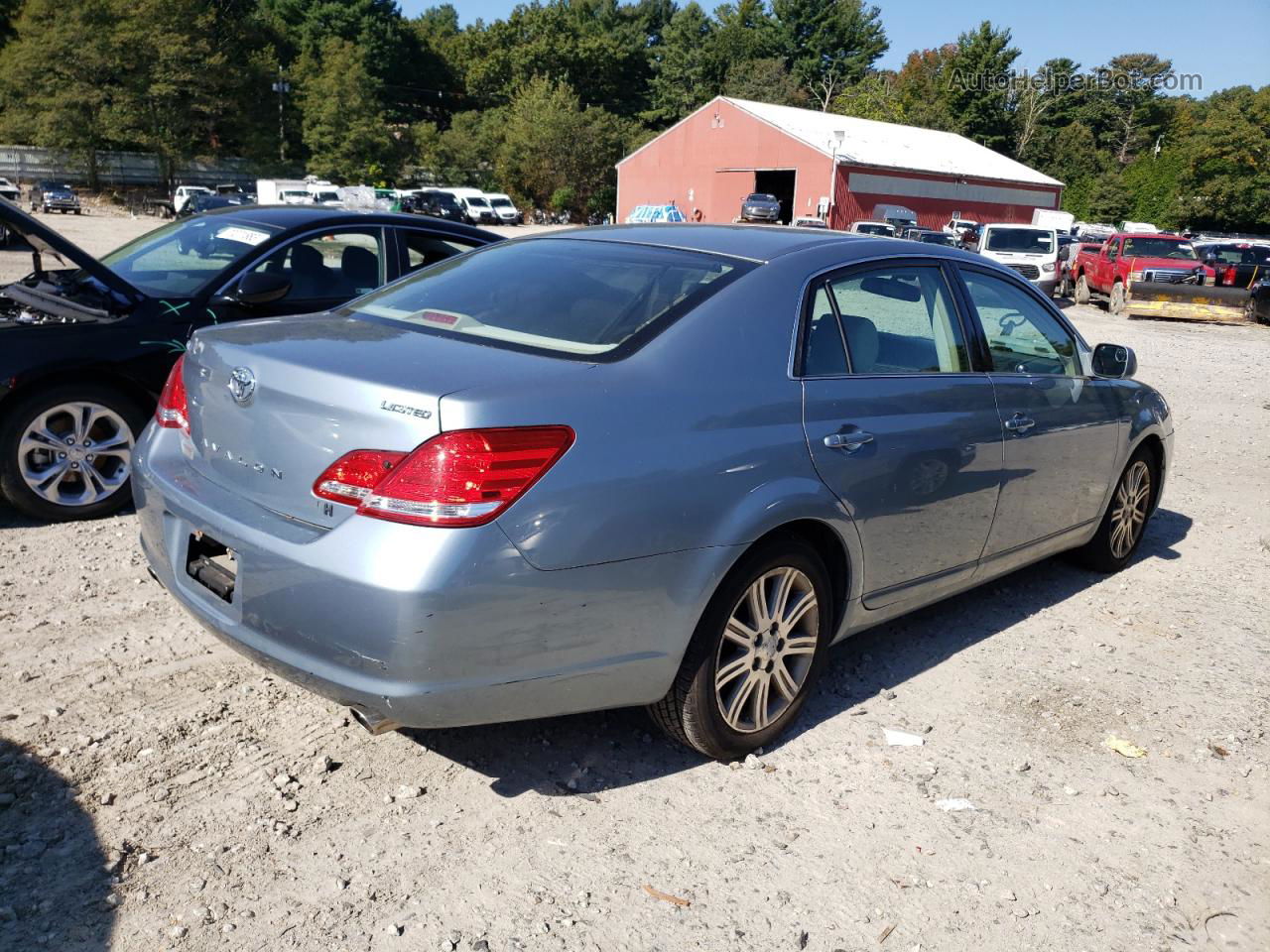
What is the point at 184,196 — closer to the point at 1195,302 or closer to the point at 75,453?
the point at 1195,302

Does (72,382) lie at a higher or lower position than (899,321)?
lower

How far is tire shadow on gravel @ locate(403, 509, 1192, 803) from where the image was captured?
3.47 metres

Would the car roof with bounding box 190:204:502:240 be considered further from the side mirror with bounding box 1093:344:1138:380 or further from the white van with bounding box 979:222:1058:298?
the white van with bounding box 979:222:1058:298

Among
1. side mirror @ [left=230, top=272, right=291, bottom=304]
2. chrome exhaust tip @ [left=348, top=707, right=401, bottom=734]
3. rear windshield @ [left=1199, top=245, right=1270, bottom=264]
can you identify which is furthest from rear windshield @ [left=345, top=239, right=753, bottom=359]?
rear windshield @ [left=1199, top=245, right=1270, bottom=264]

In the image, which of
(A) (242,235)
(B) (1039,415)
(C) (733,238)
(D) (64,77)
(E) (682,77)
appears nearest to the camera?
(C) (733,238)

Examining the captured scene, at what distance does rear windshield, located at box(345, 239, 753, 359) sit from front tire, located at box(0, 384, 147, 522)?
2.14m

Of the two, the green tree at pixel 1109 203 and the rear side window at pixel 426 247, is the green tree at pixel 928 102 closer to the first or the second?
the green tree at pixel 1109 203

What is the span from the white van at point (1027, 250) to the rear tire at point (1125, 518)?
18927mm

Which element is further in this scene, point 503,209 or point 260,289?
point 503,209

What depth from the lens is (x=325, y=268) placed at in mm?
6410

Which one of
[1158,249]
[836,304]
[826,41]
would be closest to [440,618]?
[836,304]

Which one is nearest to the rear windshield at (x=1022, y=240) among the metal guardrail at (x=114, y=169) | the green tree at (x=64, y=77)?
the green tree at (x=64, y=77)

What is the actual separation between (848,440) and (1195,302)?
71.1 feet

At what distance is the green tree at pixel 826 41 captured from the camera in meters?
101
